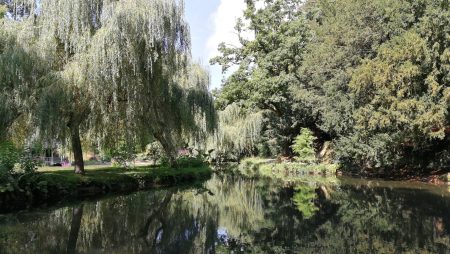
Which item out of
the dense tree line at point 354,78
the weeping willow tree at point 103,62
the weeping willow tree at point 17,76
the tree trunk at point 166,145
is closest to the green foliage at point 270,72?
the dense tree line at point 354,78

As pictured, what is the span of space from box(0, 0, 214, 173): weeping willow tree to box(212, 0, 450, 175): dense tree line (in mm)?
10339

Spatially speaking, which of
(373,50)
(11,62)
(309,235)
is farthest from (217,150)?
(309,235)

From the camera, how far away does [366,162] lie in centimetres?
2714

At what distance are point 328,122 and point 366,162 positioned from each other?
350cm

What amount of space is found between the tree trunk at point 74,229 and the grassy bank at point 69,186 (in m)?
1.63

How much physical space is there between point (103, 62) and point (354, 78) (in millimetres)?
13138

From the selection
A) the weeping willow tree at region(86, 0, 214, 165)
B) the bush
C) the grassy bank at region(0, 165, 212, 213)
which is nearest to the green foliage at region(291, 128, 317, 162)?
the bush

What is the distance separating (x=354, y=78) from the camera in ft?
71.4

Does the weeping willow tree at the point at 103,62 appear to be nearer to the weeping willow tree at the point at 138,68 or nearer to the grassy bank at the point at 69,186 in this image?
the weeping willow tree at the point at 138,68

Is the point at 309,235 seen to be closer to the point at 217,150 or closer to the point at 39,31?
the point at 39,31

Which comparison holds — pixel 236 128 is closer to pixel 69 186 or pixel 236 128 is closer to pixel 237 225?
pixel 69 186

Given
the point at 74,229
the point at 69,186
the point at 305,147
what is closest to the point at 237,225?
the point at 74,229

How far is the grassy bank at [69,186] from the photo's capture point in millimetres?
12875

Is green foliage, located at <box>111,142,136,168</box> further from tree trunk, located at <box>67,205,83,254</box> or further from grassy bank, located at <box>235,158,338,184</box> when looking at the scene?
grassy bank, located at <box>235,158,338,184</box>
